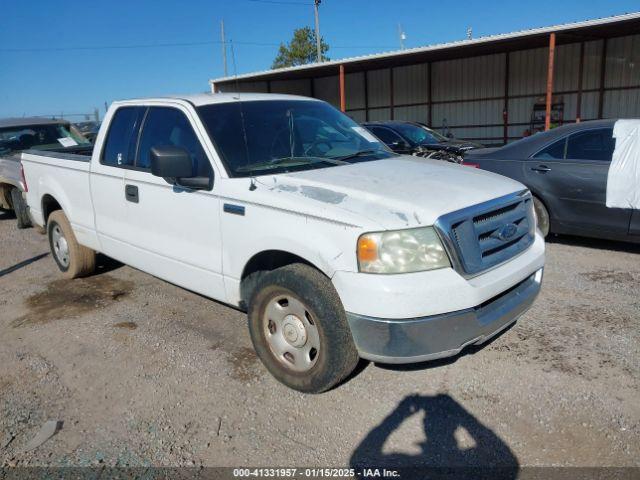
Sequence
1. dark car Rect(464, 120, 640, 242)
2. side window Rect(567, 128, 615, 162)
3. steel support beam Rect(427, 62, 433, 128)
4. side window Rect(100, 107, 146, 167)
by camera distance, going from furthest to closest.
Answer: steel support beam Rect(427, 62, 433, 128) → side window Rect(567, 128, 615, 162) → dark car Rect(464, 120, 640, 242) → side window Rect(100, 107, 146, 167)

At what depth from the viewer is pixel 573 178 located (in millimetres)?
6242

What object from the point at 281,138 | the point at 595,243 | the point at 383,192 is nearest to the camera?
the point at 383,192

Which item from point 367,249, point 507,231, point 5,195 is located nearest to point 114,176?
point 367,249

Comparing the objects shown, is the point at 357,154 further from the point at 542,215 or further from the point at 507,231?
the point at 542,215

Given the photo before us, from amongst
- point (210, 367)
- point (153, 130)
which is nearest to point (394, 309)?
point (210, 367)

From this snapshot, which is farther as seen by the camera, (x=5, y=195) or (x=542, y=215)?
(x=5, y=195)

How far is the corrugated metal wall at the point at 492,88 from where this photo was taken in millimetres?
19406

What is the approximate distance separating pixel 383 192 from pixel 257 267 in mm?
1025

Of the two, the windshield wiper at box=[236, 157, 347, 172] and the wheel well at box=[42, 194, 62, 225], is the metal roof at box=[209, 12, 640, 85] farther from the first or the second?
the windshield wiper at box=[236, 157, 347, 172]

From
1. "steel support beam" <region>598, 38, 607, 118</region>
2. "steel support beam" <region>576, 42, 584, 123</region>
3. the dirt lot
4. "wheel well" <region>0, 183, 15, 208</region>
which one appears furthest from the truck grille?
"steel support beam" <region>598, 38, 607, 118</region>


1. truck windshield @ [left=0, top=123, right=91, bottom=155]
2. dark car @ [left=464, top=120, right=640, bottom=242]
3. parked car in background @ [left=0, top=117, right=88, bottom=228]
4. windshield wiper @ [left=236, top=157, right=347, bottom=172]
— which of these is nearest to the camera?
windshield wiper @ [left=236, top=157, right=347, bottom=172]

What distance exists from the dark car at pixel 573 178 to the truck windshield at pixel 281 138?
2.75 meters

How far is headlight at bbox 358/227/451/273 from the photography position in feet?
9.61

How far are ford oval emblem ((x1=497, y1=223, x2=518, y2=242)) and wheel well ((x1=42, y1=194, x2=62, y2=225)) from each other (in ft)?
16.2
